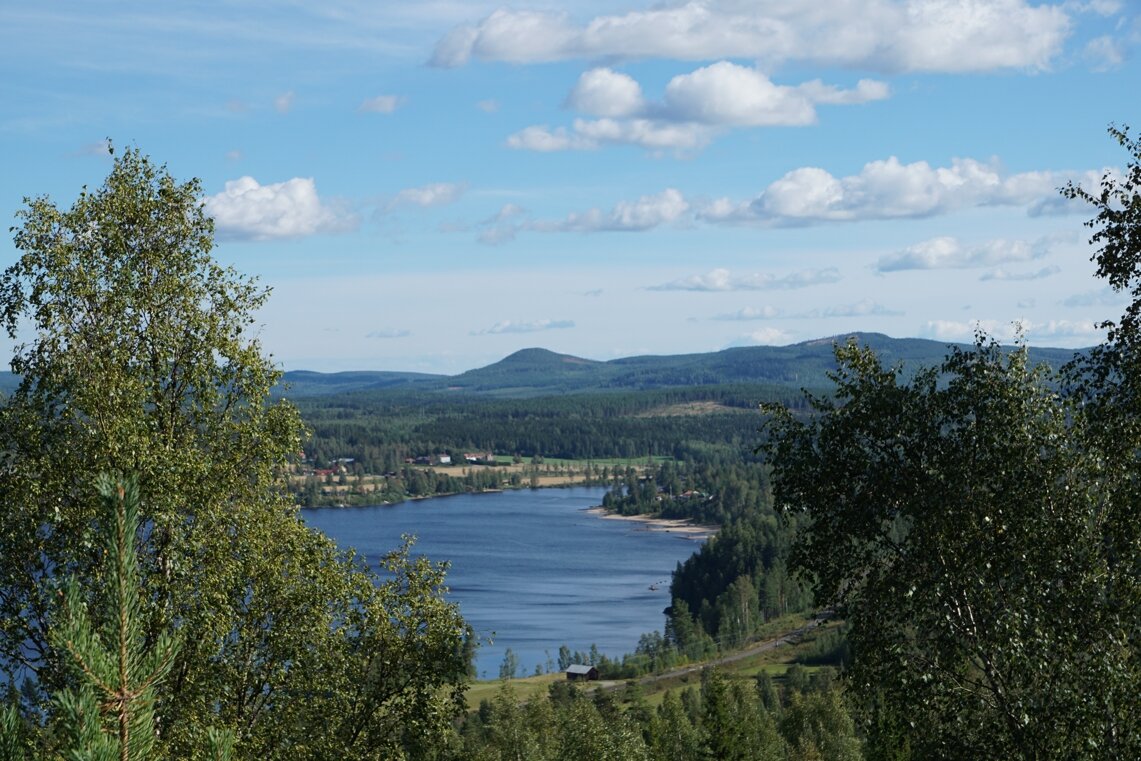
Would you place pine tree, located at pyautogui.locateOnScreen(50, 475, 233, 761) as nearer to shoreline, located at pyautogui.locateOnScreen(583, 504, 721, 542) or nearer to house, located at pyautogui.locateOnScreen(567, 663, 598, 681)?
house, located at pyautogui.locateOnScreen(567, 663, 598, 681)

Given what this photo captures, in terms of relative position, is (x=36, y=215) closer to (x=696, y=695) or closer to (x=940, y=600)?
(x=940, y=600)

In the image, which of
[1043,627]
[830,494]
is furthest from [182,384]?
[1043,627]

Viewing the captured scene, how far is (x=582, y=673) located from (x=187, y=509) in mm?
67279

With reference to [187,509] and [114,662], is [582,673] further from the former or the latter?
[114,662]

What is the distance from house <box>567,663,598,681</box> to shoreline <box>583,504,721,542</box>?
88772mm

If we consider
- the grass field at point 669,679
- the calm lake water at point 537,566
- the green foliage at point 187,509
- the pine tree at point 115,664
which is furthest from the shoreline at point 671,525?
the pine tree at point 115,664

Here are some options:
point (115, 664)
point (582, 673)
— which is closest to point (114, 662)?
point (115, 664)

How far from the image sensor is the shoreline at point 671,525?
17200cm

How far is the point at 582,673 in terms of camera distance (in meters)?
77.1

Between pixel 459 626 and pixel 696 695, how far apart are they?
61.5 metres

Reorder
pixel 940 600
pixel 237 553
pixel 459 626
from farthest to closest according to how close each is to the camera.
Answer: pixel 459 626, pixel 237 553, pixel 940 600

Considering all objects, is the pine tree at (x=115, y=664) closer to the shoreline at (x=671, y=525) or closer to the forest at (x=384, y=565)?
the forest at (x=384, y=565)

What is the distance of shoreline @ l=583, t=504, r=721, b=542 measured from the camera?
172 metres

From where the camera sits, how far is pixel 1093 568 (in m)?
10.9
